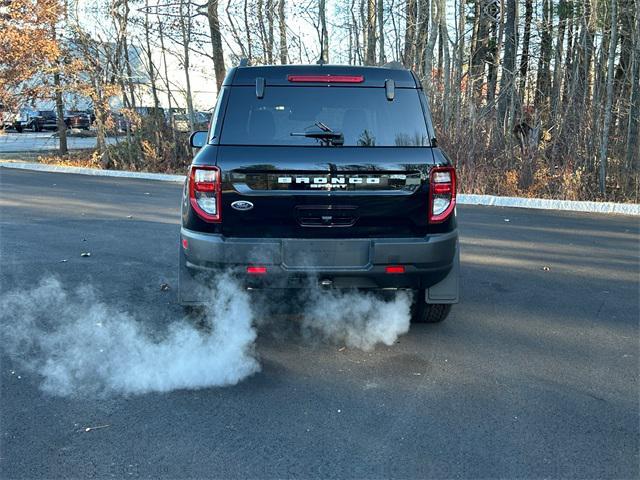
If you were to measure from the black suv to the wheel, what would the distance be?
543 millimetres

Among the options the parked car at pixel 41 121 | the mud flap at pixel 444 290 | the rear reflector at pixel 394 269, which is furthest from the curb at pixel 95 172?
the parked car at pixel 41 121

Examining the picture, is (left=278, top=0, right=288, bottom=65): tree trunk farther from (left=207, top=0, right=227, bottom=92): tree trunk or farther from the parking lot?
the parking lot

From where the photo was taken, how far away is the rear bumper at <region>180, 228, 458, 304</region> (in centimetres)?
387

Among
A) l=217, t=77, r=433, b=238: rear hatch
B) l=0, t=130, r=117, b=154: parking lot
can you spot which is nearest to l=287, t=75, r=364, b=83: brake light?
l=217, t=77, r=433, b=238: rear hatch

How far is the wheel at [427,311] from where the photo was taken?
4.70 metres

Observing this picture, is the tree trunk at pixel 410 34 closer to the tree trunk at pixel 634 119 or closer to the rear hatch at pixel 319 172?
the tree trunk at pixel 634 119

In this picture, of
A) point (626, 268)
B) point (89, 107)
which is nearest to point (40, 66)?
point (89, 107)

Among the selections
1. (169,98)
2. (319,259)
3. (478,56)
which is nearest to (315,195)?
(319,259)

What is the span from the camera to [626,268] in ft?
22.8

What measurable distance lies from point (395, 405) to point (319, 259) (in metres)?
1.03

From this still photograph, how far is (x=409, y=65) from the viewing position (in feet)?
60.5

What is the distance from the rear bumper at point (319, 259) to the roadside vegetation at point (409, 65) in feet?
31.9

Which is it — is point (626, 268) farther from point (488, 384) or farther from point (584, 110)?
point (584, 110)

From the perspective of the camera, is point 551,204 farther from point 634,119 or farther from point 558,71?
point 558,71
